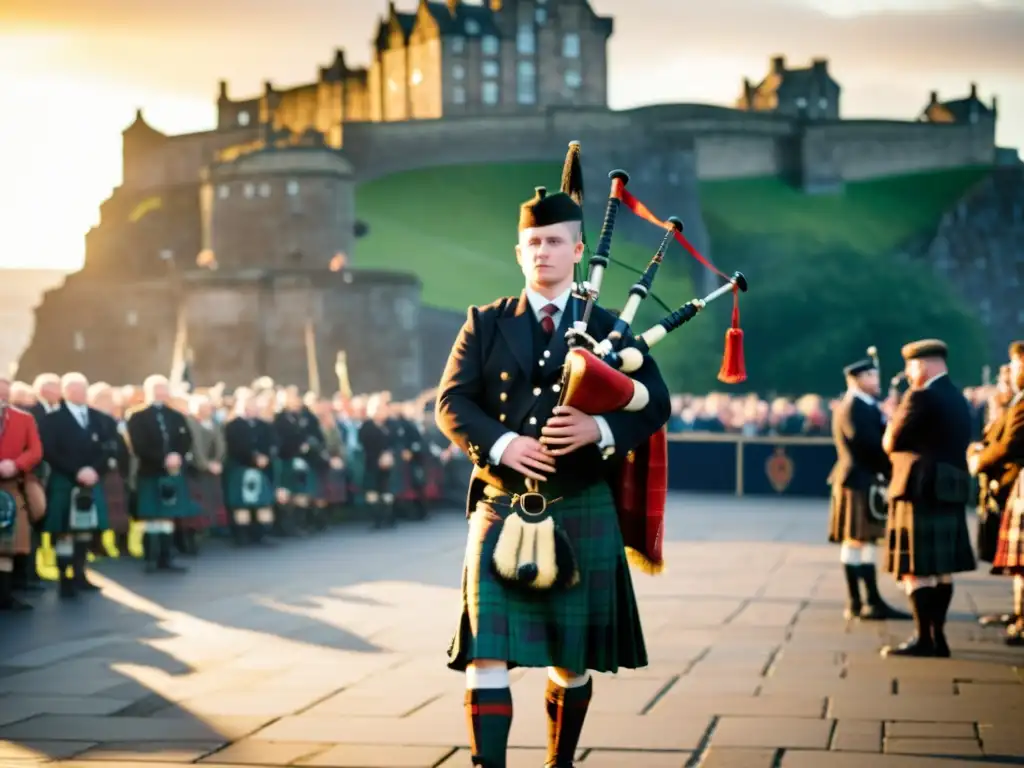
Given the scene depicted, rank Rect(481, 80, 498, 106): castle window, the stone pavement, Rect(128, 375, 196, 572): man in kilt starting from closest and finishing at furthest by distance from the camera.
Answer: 1. the stone pavement
2. Rect(128, 375, 196, 572): man in kilt
3. Rect(481, 80, 498, 106): castle window

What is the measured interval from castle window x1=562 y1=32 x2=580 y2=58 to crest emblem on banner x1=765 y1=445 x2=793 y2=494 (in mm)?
62444

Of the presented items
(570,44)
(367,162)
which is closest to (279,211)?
(367,162)

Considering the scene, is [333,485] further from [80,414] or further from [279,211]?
[279,211]

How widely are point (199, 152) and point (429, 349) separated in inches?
1094

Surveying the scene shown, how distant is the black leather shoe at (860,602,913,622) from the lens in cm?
1164

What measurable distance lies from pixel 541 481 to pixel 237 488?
1318 centimetres

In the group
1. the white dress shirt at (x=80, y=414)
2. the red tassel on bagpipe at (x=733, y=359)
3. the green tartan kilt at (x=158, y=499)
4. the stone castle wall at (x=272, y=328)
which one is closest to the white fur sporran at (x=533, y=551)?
the red tassel on bagpipe at (x=733, y=359)

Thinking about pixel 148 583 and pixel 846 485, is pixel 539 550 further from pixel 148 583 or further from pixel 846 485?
pixel 148 583

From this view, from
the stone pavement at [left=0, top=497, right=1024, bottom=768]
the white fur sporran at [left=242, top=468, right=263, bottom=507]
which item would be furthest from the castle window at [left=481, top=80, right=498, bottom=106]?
the stone pavement at [left=0, top=497, right=1024, bottom=768]

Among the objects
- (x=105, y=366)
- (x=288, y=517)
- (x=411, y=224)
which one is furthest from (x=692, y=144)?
(x=288, y=517)

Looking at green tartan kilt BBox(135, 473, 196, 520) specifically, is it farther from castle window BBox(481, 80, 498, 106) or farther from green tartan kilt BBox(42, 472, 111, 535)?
castle window BBox(481, 80, 498, 106)

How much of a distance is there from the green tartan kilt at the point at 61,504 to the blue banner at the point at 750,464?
1524cm

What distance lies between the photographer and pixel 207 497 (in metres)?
18.2

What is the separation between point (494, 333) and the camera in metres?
5.88
